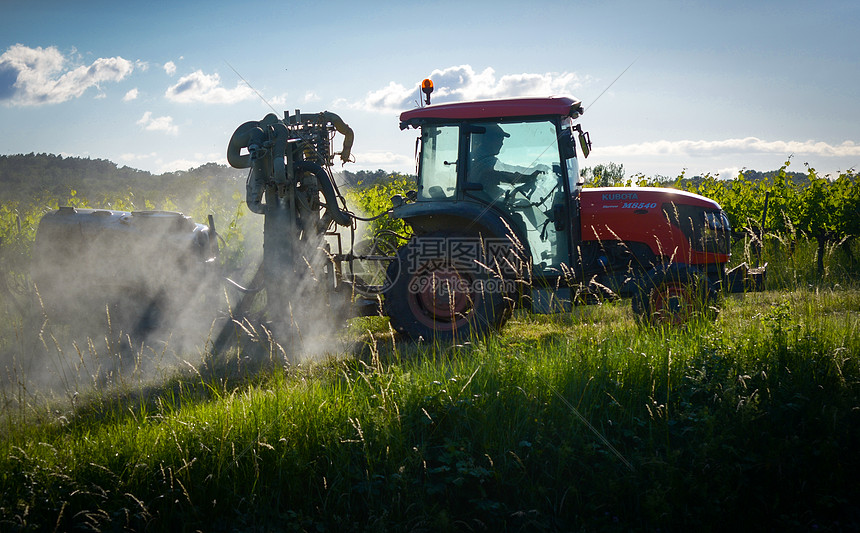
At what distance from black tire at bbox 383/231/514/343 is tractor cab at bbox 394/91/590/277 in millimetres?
326

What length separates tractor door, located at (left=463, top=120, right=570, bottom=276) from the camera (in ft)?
18.2

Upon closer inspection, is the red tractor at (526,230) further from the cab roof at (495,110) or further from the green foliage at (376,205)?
the green foliage at (376,205)

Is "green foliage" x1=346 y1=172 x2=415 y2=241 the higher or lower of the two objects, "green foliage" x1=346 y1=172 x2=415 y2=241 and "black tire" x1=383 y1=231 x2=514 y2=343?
the higher

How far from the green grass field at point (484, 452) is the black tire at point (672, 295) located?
1.09 meters

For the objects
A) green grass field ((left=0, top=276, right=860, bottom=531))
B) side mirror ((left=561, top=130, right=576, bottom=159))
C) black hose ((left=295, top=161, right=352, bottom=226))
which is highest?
side mirror ((left=561, top=130, right=576, bottom=159))

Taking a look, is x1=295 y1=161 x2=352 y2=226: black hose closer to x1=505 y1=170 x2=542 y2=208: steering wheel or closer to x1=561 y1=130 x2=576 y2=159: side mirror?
x1=505 y1=170 x2=542 y2=208: steering wheel

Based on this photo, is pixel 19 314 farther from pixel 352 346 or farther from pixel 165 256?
pixel 352 346

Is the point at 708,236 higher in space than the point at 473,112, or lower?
lower

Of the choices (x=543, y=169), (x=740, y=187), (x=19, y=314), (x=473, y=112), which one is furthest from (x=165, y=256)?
(x=740, y=187)

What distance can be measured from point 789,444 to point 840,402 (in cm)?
58

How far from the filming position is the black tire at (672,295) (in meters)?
5.09

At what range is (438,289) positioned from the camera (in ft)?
18.3

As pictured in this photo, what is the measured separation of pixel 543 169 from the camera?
5594 mm

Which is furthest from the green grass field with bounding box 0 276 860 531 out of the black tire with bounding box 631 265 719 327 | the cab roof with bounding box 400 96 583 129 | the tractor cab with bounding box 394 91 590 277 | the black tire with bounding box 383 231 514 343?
the cab roof with bounding box 400 96 583 129
